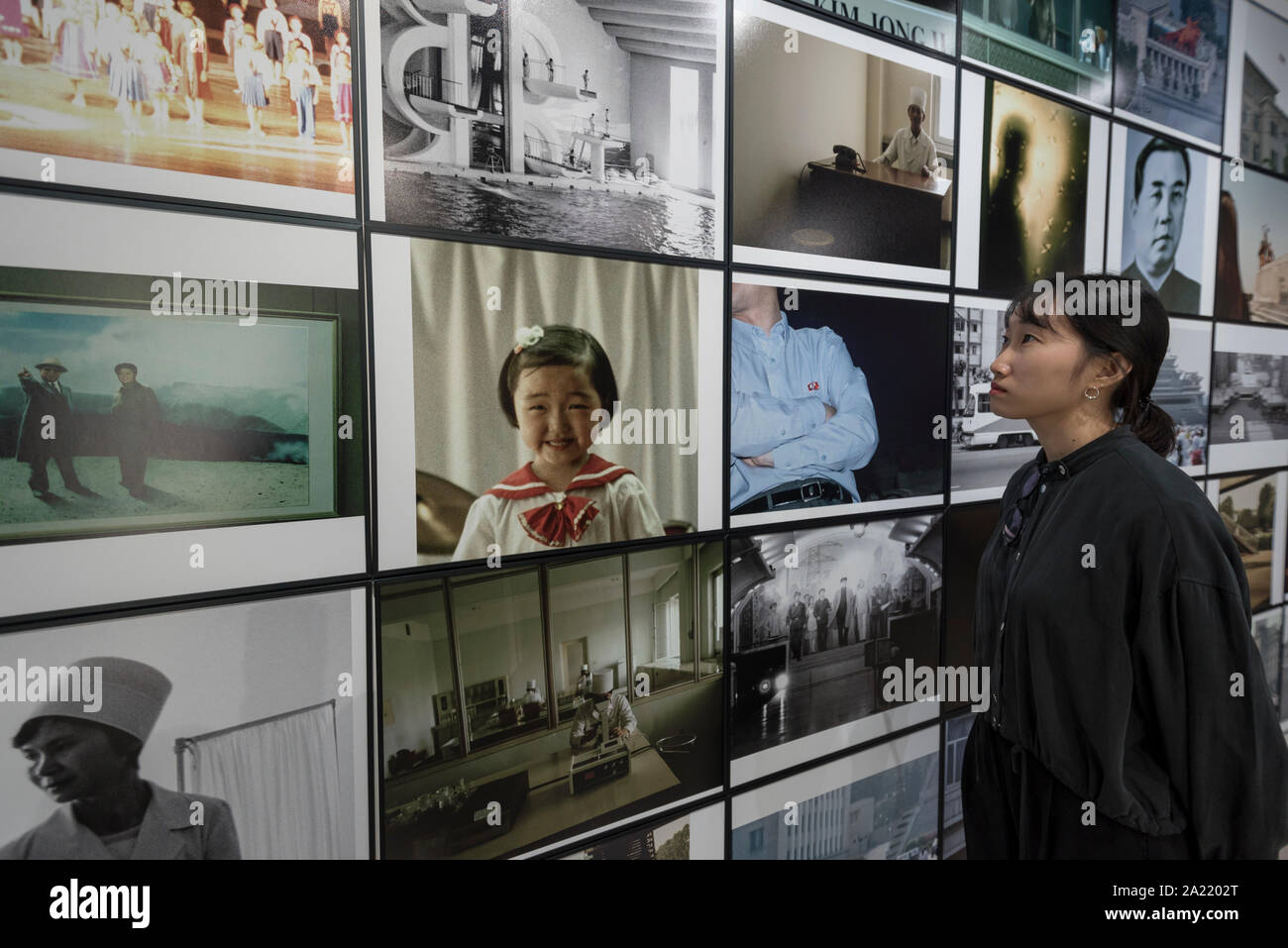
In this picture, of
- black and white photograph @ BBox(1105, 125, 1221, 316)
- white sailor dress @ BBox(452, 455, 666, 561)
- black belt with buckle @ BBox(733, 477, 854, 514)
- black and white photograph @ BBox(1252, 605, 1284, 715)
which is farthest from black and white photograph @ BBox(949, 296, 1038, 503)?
black and white photograph @ BBox(1252, 605, 1284, 715)

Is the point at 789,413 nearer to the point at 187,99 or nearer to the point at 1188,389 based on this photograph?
the point at 187,99

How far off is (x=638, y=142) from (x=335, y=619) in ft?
3.92

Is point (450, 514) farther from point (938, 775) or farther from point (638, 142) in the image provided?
point (938, 775)

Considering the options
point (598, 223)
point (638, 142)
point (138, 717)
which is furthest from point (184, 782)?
point (638, 142)

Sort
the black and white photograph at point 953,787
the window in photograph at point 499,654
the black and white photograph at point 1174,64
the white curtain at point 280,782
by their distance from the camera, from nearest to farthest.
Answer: the white curtain at point 280,782 < the window in photograph at point 499,654 < the black and white photograph at point 953,787 < the black and white photograph at point 1174,64

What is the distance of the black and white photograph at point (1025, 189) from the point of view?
232 cm

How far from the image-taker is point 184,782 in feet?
4.49

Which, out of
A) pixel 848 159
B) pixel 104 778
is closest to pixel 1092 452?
pixel 848 159

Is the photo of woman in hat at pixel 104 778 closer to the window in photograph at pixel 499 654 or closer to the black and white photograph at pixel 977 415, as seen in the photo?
the window in photograph at pixel 499 654

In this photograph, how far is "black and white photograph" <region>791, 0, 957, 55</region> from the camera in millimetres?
2023

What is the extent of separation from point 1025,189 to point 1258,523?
1.89 m

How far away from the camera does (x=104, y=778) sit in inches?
51.4

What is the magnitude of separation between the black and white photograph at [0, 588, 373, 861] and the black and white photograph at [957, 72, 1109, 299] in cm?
202

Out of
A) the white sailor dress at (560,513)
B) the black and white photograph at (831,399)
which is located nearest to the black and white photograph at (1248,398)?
the black and white photograph at (831,399)
